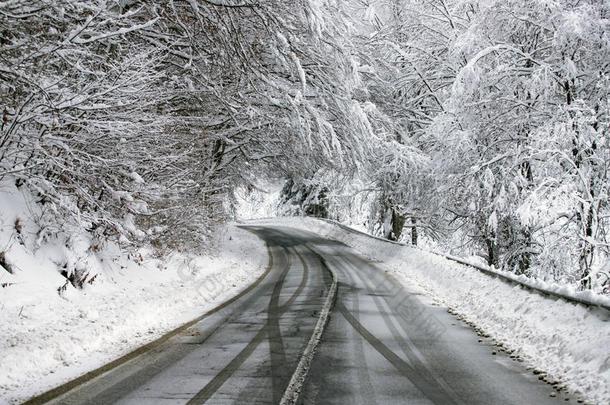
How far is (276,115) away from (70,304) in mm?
7840

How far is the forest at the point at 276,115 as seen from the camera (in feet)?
25.0

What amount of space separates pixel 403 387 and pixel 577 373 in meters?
2.10

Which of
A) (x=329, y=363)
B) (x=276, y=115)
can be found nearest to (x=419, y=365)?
(x=329, y=363)

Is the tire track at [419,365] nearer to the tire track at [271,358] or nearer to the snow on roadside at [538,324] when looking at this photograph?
the snow on roadside at [538,324]

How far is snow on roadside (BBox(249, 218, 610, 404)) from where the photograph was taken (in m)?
6.12

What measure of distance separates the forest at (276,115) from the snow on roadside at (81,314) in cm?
75

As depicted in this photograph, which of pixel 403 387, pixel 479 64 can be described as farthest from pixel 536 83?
pixel 403 387

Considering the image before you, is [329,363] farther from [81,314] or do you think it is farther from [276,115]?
[276,115]

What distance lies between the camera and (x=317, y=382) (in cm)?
609

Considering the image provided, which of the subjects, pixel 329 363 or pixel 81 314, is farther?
pixel 81 314

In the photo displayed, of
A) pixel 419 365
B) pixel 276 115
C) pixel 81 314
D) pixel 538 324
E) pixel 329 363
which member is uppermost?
pixel 276 115

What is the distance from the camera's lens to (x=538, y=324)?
805 centimetres

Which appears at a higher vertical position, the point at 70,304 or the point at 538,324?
the point at 538,324

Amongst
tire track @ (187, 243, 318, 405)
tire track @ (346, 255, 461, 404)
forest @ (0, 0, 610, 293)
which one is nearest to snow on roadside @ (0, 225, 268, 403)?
forest @ (0, 0, 610, 293)
